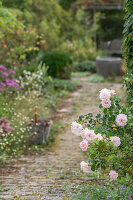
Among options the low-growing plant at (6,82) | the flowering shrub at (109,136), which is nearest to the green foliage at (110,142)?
the flowering shrub at (109,136)

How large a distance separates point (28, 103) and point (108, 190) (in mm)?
3697

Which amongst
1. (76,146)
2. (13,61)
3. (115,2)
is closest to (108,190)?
(76,146)

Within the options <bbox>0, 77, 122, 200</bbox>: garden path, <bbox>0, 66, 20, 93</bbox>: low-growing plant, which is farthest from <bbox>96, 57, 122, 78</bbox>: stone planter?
<bbox>0, 77, 122, 200</bbox>: garden path

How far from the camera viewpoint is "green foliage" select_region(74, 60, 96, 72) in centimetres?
1427

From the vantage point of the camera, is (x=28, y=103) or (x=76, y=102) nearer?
(x=28, y=103)

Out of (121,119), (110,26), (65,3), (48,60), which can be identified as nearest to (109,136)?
(121,119)

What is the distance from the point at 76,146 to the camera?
217 inches

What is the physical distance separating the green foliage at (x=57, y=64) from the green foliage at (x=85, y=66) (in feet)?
10.5

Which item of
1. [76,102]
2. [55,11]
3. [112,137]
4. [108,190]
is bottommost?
[76,102]

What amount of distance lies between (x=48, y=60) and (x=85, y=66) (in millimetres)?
4098

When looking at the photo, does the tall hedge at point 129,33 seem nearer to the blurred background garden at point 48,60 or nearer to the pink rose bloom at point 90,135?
the blurred background garden at point 48,60

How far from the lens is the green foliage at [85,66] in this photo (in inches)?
562

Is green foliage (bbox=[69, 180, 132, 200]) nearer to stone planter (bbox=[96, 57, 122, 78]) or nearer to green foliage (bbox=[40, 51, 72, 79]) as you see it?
green foliage (bbox=[40, 51, 72, 79])

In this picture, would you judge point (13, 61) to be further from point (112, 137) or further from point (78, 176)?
point (112, 137)
